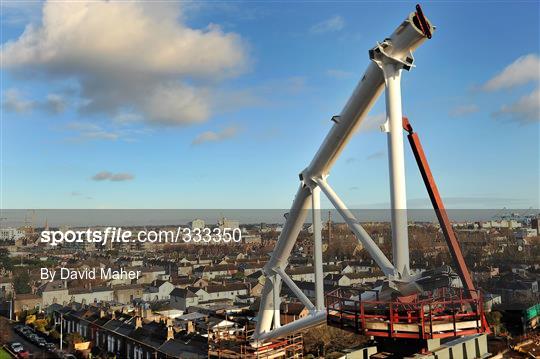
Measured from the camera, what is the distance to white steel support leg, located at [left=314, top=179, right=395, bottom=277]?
6.76 meters

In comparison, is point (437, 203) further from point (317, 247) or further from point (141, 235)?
point (141, 235)

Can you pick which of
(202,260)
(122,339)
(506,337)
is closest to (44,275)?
(202,260)

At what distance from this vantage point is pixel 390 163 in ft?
21.6

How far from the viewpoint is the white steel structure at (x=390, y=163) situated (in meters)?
6.47

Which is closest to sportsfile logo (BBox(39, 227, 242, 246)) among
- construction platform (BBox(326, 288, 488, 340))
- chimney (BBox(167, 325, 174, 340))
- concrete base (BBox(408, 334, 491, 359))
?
chimney (BBox(167, 325, 174, 340))

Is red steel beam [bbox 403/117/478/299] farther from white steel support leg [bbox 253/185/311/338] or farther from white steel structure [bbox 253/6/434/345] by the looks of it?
white steel support leg [bbox 253/185/311/338]

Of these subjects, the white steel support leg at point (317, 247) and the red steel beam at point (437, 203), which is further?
the white steel support leg at point (317, 247)

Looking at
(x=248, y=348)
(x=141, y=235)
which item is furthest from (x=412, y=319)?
(x=141, y=235)

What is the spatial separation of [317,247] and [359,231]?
164 cm

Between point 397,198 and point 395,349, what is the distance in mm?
2273

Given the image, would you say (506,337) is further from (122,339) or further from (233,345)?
(122,339)

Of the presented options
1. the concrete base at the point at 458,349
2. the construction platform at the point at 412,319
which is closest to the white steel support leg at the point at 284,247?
the construction platform at the point at 412,319

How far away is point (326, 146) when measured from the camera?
27.8 feet

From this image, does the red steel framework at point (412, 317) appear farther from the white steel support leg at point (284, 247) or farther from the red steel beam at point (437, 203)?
the white steel support leg at point (284, 247)
